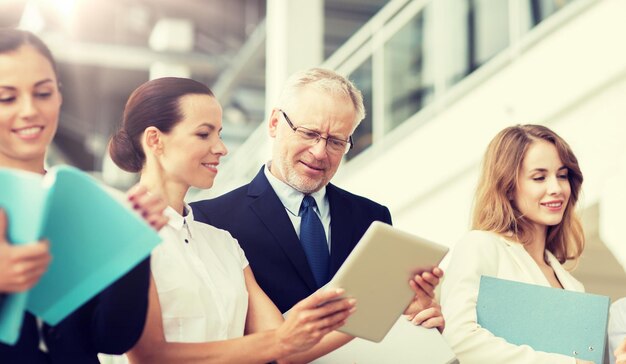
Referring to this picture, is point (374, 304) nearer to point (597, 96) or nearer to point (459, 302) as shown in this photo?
point (459, 302)

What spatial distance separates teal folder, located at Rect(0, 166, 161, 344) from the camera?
54.2 inches

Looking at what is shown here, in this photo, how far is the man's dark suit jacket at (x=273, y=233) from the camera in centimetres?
253

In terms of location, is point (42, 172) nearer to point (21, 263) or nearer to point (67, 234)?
point (67, 234)

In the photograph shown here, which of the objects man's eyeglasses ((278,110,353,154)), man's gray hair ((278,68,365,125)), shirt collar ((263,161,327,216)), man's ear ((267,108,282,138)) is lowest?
shirt collar ((263,161,327,216))

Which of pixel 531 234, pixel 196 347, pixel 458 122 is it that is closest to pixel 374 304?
pixel 196 347

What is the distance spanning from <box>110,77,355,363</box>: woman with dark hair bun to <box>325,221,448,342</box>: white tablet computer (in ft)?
0.28

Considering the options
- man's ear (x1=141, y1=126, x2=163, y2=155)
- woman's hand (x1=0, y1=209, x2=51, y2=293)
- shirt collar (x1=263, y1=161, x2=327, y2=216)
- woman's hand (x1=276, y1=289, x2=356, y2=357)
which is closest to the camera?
woman's hand (x1=0, y1=209, x2=51, y2=293)

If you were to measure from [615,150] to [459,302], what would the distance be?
195 cm

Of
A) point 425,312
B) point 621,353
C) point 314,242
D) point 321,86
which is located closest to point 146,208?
point 425,312

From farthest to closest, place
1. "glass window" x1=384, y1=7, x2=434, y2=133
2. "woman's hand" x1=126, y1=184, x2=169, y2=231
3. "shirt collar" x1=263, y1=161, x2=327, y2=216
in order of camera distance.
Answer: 1. "glass window" x1=384, y1=7, x2=434, y2=133
2. "shirt collar" x1=263, y1=161, x2=327, y2=216
3. "woman's hand" x1=126, y1=184, x2=169, y2=231

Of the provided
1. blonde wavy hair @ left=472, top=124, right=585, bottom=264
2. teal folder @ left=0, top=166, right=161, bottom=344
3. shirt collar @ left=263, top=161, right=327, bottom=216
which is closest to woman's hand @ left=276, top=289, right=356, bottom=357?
teal folder @ left=0, top=166, right=161, bottom=344

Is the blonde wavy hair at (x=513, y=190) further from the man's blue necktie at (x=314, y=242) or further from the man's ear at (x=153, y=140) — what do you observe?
the man's ear at (x=153, y=140)

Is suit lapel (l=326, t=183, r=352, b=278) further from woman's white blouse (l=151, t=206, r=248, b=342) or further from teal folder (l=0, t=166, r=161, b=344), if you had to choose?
teal folder (l=0, t=166, r=161, b=344)

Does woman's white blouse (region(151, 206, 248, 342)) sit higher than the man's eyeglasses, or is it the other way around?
the man's eyeglasses
